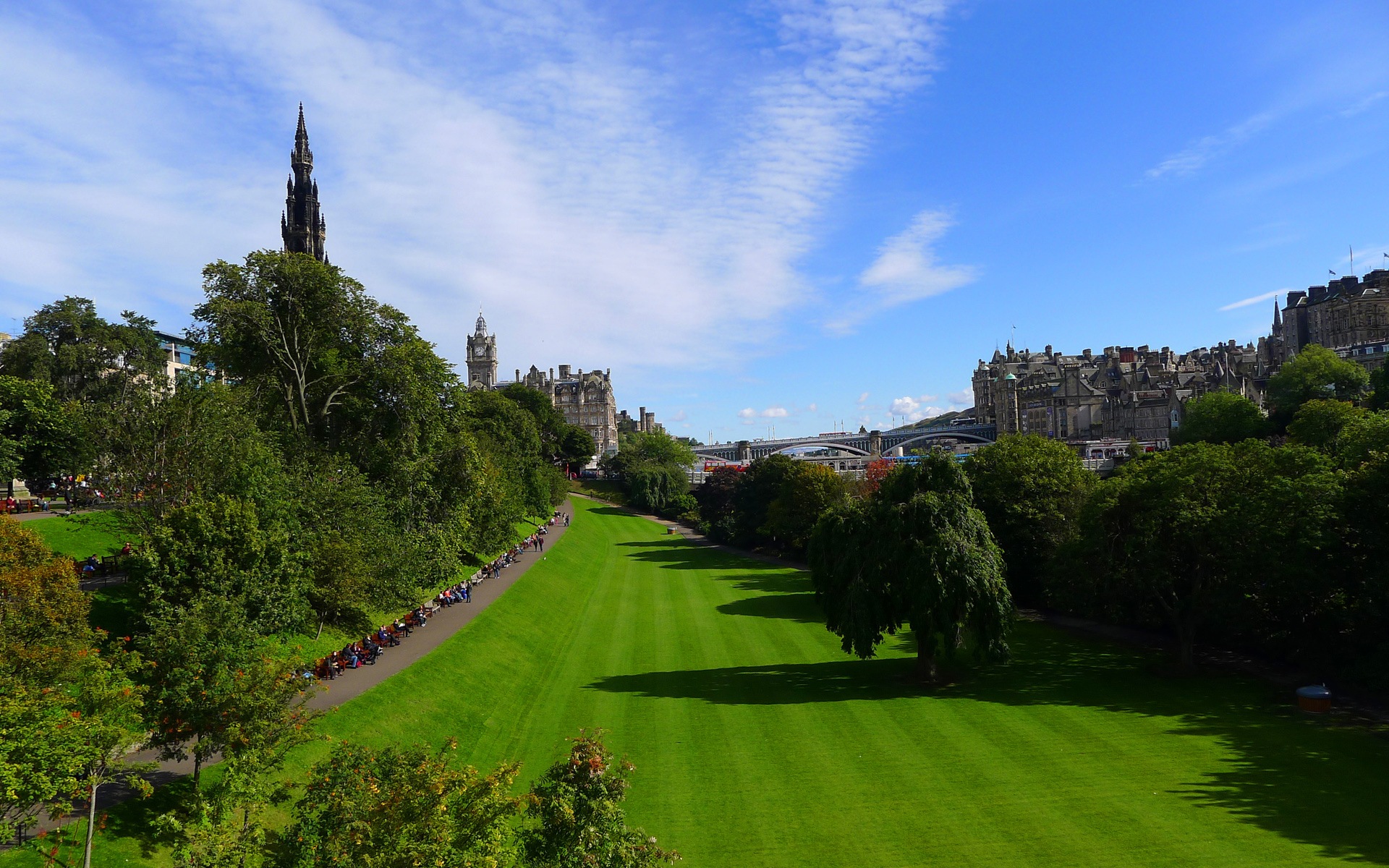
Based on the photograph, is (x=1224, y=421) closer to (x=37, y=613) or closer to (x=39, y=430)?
(x=39, y=430)

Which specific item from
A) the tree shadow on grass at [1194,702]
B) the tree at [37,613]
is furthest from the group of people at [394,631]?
the tree shadow on grass at [1194,702]

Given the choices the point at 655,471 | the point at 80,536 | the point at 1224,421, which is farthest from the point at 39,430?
the point at 1224,421

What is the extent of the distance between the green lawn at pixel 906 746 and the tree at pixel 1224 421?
65.9 m

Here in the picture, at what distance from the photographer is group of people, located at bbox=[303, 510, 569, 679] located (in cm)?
2988

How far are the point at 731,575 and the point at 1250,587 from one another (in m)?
38.4

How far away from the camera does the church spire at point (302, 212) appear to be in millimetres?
84375

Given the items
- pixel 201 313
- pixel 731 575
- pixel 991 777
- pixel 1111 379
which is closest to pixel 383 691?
pixel 991 777

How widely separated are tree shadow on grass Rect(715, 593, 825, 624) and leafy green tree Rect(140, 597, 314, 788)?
3269cm

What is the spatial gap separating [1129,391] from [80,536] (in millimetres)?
161940

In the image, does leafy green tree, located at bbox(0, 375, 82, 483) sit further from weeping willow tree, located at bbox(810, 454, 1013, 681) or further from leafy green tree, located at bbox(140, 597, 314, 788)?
weeping willow tree, located at bbox(810, 454, 1013, 681)

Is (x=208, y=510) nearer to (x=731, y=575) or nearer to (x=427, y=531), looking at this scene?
(x=427, y=531)

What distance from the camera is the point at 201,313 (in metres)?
40.1

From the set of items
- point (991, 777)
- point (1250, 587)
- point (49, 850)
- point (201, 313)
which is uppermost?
point (201, 313)

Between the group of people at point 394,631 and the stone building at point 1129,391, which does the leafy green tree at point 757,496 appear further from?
the stone building at point 1129,391
